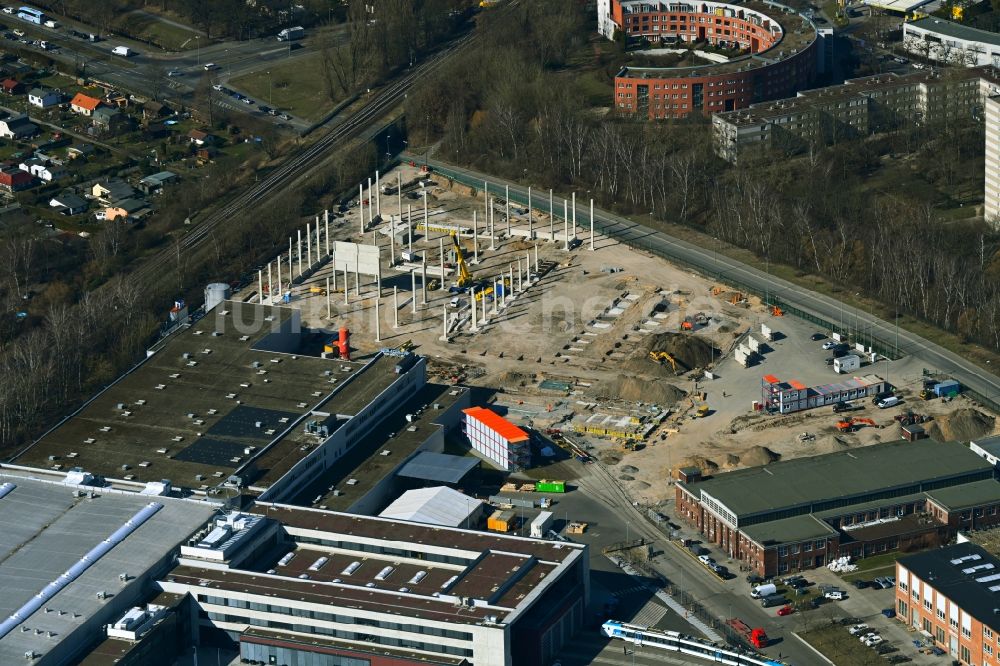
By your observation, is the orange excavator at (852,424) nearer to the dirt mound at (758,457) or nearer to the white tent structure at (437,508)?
the dirt mound at (758,457)

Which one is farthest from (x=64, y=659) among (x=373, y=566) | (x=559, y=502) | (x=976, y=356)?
(x=976, y=356)

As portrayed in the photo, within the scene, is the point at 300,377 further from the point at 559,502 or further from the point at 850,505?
the point at 850,505

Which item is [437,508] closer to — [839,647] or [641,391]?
[641,391]

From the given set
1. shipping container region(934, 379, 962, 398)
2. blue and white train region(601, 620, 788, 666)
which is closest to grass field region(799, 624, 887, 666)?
blue and white train region(601, 620, 788, 666)

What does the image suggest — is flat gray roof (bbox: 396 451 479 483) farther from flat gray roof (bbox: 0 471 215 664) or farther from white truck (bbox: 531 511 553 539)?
flat gray roof (bbox: 0 471 215 664)

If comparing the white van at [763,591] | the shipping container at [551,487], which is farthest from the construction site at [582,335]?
the white van at [763,591]
